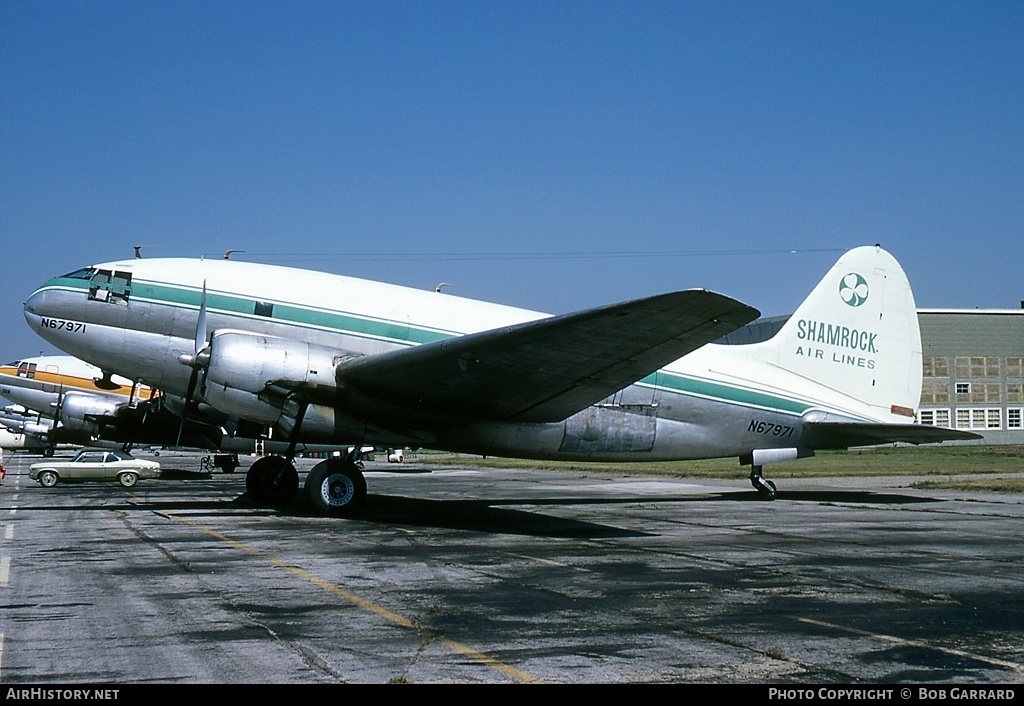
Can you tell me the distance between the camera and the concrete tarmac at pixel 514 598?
6.57 m

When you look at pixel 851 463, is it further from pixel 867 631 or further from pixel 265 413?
pixel 867 631

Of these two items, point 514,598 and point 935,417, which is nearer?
point 514,598

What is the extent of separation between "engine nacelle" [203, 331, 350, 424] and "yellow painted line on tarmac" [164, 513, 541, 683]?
3.01 meters

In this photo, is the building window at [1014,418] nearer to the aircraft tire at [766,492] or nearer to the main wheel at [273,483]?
the aircraft tire at [766,492]

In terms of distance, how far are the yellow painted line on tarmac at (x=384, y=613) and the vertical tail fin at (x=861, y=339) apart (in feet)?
48.8

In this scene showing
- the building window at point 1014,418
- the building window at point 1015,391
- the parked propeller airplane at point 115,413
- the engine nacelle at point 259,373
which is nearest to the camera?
the engine nacelle at point 259,373

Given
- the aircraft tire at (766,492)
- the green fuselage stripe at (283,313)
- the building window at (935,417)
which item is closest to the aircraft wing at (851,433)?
the aircraft tire at (766,492)

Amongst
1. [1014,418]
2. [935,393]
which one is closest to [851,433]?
[935,393]

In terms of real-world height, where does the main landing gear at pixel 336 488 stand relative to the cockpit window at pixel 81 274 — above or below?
below

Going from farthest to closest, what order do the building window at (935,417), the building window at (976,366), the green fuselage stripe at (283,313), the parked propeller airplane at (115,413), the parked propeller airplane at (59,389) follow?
the building window at (976,366)
the building window at (935,417)
the parked propeller airplane at (59,389)
the parked propeller airplane at (115,413)
the green fuselage stripe at (283,313)

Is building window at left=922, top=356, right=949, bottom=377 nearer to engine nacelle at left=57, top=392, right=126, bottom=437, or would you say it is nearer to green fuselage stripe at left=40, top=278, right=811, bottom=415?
engine nacelle at left=57, top=392, right=126, bottom=437

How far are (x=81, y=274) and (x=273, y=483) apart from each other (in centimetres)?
680

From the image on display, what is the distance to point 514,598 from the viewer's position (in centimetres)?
952

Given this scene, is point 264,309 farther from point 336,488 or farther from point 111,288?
point 336,488
